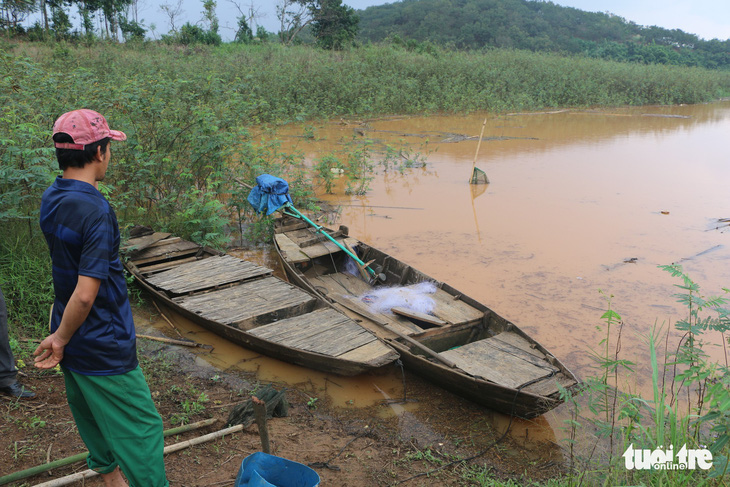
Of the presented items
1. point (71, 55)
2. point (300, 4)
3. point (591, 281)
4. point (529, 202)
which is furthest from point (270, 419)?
point (300, 4)

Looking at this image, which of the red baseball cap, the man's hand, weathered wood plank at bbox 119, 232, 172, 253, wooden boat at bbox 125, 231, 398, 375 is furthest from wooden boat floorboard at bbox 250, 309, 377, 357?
the red baseball cap

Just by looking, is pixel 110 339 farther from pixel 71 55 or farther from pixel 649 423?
pixel 71 55

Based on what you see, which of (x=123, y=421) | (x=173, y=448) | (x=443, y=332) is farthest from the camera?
(x=443, y=332)

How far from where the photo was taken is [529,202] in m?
9.78

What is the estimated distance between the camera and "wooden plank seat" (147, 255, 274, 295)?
17.4 ft

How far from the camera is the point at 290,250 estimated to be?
246 inches

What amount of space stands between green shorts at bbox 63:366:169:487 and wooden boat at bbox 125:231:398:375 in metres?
2.06

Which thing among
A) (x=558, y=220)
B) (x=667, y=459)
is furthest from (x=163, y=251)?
(x=558, y=220)

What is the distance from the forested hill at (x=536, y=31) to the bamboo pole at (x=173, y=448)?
34.8 m

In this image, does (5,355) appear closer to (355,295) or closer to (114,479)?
(114,479)

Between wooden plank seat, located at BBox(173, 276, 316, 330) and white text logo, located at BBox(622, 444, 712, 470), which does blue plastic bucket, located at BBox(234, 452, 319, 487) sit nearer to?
white text logo, located at BBox(622, 444, 712, 470)

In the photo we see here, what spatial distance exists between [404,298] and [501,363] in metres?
1.38

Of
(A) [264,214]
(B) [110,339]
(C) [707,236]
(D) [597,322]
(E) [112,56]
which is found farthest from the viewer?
(E) [112,56]

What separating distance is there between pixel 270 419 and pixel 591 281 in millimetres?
4566
